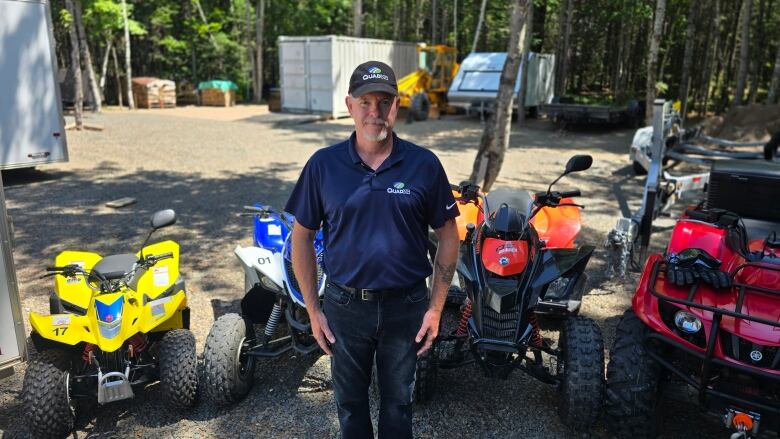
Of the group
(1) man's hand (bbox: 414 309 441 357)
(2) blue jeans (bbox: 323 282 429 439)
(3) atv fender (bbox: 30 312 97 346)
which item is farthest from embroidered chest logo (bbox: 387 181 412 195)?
(3) atv fender (bbox: 30 312 97 346)

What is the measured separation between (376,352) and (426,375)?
110cm

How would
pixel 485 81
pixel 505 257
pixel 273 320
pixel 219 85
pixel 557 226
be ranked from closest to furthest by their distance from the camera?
pixel 505 257 < pixel 273 320 < pixel 557 226 < pixel 485 81 < pixel 219 85

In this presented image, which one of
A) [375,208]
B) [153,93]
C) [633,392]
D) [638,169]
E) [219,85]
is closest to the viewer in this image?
[375,208]

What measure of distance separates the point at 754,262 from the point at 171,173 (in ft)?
33.6

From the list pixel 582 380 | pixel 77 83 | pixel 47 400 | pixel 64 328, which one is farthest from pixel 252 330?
pixel 77 83

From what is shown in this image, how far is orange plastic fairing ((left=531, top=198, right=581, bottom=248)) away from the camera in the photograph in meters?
4.96

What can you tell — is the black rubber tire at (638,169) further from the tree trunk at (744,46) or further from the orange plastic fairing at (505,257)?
the orange plastic fairing at (505,257)

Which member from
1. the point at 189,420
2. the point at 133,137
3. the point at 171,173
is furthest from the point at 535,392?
the point at 133,137

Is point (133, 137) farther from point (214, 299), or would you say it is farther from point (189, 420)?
point (189, 420)

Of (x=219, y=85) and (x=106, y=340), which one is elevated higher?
(x=219, y=85)

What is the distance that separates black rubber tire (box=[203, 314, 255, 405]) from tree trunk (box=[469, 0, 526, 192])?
5.84m

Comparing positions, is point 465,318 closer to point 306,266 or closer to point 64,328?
point 306,266

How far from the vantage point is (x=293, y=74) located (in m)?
23.6

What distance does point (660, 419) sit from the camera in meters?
3.40
